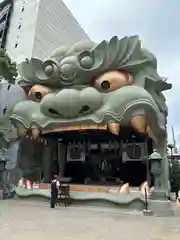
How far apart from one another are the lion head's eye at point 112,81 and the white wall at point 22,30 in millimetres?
9565

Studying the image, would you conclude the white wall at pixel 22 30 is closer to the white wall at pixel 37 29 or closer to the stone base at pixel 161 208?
the white wall at pixel 37 29

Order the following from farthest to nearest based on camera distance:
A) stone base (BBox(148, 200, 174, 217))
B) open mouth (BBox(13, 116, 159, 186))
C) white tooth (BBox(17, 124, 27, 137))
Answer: open mouth (BBox(13, 116, 159, 186))
white tooth (BBox(17, 124, 27, 137))
stone base (BBox(148, 200, 174, 217))

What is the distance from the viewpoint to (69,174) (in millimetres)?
23453

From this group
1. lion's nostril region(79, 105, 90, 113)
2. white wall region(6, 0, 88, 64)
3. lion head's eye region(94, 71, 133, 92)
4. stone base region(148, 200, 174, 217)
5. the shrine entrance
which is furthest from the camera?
white wall region(6, 0, 88, 64)

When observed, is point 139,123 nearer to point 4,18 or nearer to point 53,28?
point 53,28

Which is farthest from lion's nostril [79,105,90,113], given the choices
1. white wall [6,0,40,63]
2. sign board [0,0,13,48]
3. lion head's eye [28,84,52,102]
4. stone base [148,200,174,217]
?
sign board [0,0,13,48]

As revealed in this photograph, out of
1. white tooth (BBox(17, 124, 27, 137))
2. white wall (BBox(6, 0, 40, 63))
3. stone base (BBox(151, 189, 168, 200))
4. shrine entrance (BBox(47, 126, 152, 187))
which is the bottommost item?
stone base (BBox(151, 189, 168, 200))

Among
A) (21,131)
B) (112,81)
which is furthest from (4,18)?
(112,81)

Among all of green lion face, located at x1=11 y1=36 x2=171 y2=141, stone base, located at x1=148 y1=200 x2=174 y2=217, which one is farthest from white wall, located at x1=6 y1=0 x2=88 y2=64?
stone base, located at x1=148 y1=200 x2=174 y2=217

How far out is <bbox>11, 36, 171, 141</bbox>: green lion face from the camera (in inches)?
611

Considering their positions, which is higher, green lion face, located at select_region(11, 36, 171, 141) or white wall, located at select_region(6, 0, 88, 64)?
white wall, located at select_region(6, 0, 88, 64)

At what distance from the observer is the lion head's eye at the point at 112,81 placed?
16516mm

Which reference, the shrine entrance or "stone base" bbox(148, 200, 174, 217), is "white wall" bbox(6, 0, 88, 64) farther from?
"stone base" bbox(148, 200, 174, 217)

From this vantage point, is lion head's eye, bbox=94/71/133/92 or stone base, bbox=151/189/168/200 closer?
stone base, bbox=151/189/168/200
